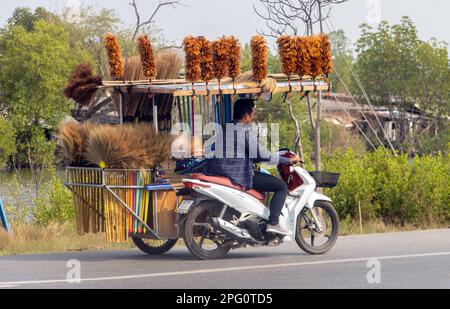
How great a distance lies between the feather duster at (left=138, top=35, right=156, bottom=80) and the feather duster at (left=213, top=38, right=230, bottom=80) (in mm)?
1149

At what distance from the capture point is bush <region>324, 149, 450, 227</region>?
15.3m

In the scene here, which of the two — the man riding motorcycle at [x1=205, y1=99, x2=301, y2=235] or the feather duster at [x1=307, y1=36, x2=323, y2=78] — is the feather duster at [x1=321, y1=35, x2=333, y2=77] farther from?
the man riding motorcycle at [x1=205, y1=99, x2=301, y2=235]

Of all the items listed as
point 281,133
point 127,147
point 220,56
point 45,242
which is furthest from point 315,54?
point 281,133

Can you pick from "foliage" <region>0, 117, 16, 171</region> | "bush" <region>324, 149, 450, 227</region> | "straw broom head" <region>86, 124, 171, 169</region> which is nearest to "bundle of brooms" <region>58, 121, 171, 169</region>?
"straw broom head" <region>86, 124, 171, 169</region>

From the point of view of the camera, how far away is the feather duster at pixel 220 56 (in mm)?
10297

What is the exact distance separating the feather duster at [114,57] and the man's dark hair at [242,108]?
170 centimetres

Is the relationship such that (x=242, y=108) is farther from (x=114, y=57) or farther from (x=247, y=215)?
(x=114, y=57)

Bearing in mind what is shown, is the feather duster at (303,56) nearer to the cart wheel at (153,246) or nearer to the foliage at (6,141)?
the cart wheel at (153,246)

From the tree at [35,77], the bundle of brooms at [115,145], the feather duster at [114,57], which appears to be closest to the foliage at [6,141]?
the tree at [35,77]

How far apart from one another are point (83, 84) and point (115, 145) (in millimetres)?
1421

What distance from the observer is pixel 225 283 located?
346 inches

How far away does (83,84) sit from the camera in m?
11.3
